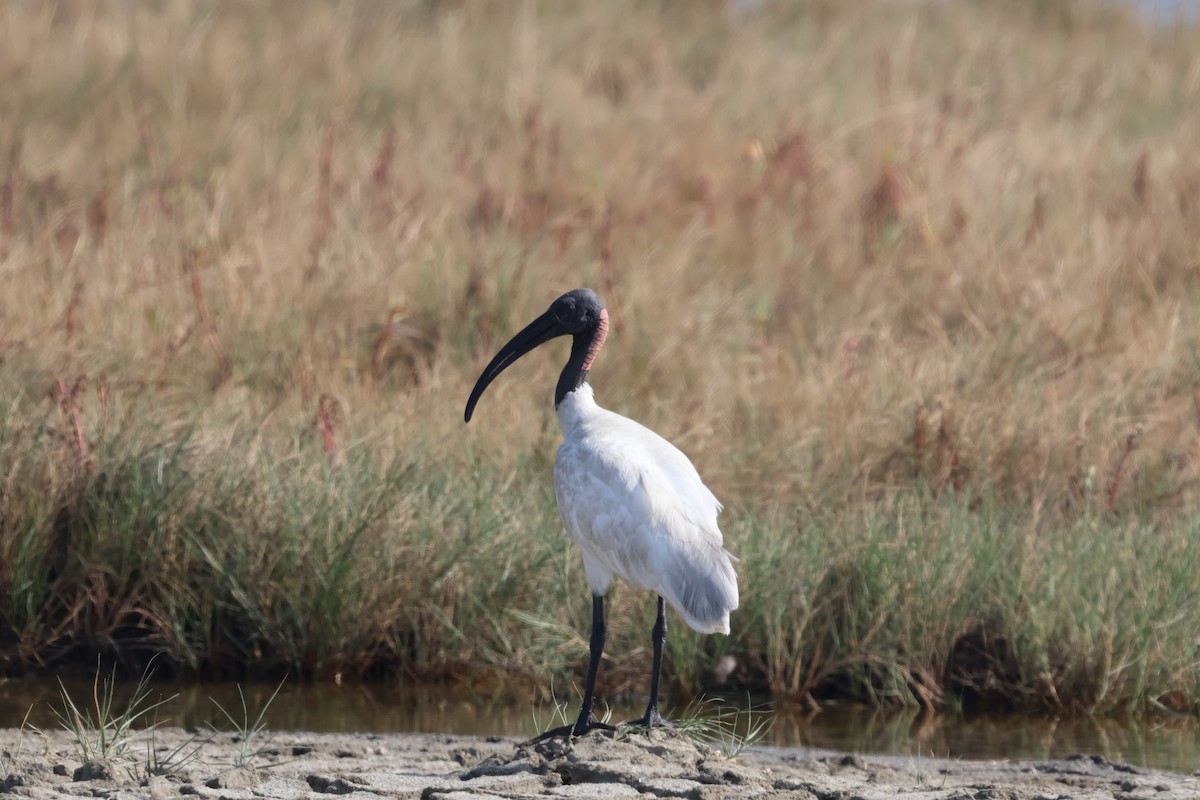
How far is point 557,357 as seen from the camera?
7.80 metres

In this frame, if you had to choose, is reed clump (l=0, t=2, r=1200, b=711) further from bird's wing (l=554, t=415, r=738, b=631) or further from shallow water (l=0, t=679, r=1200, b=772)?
bird's wing (l=554, t=415, r=738, b=631)

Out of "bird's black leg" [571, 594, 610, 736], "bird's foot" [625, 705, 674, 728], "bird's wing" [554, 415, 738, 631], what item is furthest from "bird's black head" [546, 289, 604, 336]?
"bird's foot" [625, 705, 674, 728]

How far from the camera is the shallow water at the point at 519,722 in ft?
16.7

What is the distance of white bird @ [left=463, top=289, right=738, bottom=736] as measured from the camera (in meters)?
4.27

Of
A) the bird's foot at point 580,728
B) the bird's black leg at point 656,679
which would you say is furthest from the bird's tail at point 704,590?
the bird's foot at point 580,728

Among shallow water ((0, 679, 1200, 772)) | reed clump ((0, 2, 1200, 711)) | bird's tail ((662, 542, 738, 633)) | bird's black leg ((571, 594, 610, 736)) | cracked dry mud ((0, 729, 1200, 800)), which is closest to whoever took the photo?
cracked dry mud ((0, 729, 1200, 800))

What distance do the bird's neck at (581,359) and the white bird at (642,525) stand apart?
0.13 metres

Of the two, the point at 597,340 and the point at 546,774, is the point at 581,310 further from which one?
the point at 546,774

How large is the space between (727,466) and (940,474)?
78 centimetres

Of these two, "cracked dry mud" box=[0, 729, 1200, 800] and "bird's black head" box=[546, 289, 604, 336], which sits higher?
"bird's black head" box=[546, 289, 604, 336]

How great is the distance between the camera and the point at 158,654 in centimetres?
553

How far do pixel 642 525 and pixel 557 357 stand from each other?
138 inches

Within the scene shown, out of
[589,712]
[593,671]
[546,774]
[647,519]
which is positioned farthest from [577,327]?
[546,774]

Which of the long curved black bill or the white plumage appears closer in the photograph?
the white plumage
